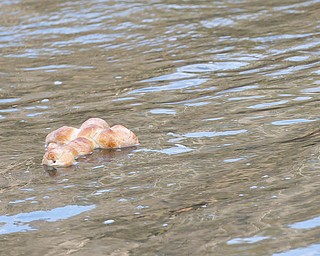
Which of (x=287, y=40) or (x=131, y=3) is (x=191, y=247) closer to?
(x=287, y=40)

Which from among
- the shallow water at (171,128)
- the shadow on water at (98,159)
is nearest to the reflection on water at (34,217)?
the shallow water at (171,128)

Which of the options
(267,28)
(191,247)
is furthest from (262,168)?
(267,28)

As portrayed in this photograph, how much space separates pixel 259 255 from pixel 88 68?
417cm

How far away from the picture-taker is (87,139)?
4.60m

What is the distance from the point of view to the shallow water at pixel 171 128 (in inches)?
131

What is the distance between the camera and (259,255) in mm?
2996

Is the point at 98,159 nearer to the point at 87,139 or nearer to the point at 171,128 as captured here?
the point at 87,139

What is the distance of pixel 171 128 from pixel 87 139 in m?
0.52

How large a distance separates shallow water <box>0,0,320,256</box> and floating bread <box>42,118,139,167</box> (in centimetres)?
6

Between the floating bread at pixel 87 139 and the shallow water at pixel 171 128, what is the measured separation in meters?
0.06

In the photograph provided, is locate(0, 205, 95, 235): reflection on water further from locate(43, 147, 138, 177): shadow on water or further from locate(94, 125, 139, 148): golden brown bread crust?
locate(94, 125, 139, 148): golden brown bread crust

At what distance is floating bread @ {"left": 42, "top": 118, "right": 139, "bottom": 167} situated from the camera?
446 centimetres

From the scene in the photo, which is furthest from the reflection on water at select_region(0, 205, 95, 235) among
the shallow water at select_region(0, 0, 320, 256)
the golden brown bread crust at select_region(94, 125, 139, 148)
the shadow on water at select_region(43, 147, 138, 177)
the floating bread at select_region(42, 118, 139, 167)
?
the golden brown bread crust at select_region(94, 125, 139, 148)

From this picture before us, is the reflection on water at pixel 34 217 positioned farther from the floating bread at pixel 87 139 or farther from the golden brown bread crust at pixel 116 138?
the golden brown bread crust at pixel 116 138
